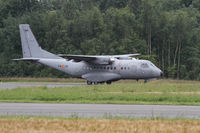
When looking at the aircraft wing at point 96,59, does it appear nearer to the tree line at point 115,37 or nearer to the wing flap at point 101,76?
Result: the wing flap at point 101,76

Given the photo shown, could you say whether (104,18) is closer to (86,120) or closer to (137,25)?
(137,25)

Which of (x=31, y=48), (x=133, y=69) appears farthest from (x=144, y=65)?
(x=31, y=48)

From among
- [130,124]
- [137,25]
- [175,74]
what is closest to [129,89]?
[130,124]

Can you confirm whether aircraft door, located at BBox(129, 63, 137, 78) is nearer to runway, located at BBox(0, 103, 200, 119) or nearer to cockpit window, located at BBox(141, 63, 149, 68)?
cockpit window, located at BBox(141, 63, 149, 68)

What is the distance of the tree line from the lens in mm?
61500

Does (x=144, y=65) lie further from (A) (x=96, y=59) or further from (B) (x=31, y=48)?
(B) (x=31, y=48)

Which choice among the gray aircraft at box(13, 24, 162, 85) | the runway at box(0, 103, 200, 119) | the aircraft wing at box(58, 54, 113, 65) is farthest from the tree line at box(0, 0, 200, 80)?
the runway at box(0, 103, 200, 119)

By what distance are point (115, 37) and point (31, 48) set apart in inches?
874

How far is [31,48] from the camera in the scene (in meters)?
44.6

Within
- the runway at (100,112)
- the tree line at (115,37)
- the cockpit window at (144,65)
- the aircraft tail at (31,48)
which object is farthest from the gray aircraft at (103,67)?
the runway at (100,112)

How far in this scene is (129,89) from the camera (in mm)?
29750

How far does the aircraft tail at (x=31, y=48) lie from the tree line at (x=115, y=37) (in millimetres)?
13723

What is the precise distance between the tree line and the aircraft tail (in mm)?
13723

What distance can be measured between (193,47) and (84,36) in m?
16.6
